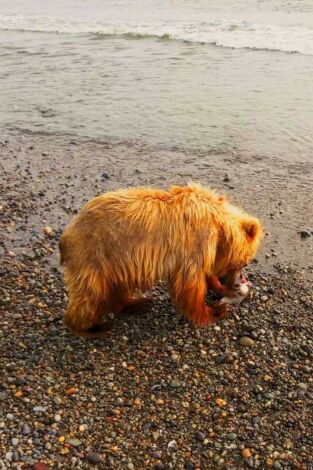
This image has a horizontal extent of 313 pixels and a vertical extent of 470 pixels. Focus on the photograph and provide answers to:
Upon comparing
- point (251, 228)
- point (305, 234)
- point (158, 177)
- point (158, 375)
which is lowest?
point (158, 375)

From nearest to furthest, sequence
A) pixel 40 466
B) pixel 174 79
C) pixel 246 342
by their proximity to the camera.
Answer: pixel 40 466 < pixel 246 342 < pixel 174 79

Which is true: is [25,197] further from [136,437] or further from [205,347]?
[136,437]

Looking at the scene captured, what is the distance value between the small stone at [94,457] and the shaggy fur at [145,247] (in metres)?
1.06

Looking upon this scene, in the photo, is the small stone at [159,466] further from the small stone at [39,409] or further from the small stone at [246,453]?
the small stone at [39,409]

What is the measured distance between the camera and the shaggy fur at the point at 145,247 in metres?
3.85

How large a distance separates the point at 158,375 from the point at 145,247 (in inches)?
38.2

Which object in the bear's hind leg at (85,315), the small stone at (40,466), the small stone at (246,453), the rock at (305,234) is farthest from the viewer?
the rock at (305,234)

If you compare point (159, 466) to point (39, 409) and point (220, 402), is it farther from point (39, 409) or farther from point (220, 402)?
point (39, 409)

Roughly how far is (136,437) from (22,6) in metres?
25.7

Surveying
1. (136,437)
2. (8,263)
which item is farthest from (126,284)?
(8,263)

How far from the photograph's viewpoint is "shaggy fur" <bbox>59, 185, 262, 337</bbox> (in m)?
3.85

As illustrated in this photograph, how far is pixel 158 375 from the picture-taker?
13.0 ft

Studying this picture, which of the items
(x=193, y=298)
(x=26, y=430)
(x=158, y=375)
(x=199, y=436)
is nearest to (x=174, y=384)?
(x=158, y=375)

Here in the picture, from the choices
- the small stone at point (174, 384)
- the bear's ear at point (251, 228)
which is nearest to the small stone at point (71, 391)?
the small stone at point (174, 384)
